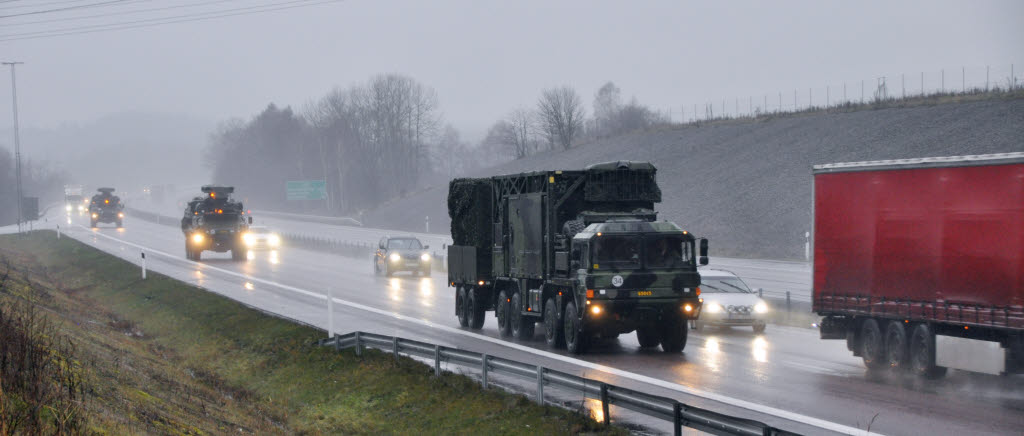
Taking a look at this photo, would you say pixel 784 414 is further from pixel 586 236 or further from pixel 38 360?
pixel 38 360

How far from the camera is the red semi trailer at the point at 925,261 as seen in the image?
51.6ft

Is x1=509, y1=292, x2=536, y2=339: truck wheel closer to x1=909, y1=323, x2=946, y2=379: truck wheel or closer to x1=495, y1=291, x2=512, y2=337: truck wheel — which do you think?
x1=495, y1=291, x2=512, y2=337: truck wheel

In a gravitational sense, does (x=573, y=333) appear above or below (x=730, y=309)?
above

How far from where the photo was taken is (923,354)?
17062 millimetres

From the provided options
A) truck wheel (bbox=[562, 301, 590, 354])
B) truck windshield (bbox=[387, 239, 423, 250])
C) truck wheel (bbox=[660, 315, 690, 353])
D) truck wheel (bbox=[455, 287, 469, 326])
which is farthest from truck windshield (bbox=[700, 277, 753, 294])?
truck windshield (bbox=[387, 239, 423, 250])

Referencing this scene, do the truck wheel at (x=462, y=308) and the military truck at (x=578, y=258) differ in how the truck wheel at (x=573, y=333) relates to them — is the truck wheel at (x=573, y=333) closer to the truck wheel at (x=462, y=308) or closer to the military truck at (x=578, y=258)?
the military truck at (x=578, y=258)

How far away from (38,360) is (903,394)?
12003mm

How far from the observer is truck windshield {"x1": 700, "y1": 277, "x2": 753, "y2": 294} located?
86.8 feet

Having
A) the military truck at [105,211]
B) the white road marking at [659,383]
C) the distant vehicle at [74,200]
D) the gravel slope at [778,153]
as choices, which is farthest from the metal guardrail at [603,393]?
the distant vehicle at [74,200]

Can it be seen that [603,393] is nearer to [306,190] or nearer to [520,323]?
[520,323]

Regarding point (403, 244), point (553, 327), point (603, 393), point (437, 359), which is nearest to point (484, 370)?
point (437, 359)

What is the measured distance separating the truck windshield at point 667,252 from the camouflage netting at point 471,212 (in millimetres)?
6400

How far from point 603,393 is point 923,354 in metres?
6.99

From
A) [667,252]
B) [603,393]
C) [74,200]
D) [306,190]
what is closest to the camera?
[603,393]
